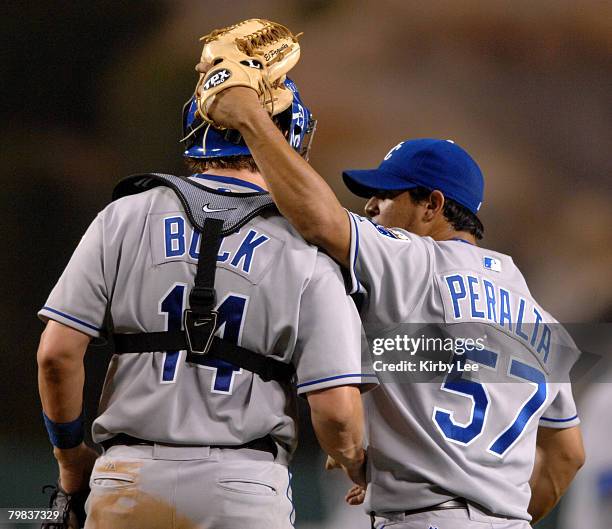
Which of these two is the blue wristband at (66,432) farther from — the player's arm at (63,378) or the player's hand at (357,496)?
the player's hand at (357,496)

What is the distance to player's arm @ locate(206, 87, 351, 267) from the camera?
1.31 m

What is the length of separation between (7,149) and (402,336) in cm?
140

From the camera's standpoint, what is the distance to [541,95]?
2.44 m

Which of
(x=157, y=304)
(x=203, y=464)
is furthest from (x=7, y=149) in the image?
(x=203, y=464)

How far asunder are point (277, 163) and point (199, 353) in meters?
0.33

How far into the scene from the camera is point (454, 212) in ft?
5.59

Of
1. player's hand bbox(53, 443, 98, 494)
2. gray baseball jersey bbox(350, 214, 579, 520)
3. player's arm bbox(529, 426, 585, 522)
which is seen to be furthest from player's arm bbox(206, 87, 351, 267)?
player's arm bbox(529, 426, 585, 522)

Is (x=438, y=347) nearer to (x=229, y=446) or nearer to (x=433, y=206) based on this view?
(x=433, y=206)

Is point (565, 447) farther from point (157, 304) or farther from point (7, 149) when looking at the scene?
point (7, 149)

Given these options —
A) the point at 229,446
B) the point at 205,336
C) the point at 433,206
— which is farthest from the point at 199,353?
the point at 433,206

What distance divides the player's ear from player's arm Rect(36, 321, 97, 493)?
0.76 m

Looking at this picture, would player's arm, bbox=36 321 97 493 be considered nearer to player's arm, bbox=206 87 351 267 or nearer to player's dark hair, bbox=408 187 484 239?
player's arm, bbox=206 87 351 267

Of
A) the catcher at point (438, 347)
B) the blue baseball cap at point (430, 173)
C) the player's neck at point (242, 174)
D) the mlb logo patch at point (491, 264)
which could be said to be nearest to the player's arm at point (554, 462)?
the catcher at point (438, 347)

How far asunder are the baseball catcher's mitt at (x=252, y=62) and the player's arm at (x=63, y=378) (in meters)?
0.41
